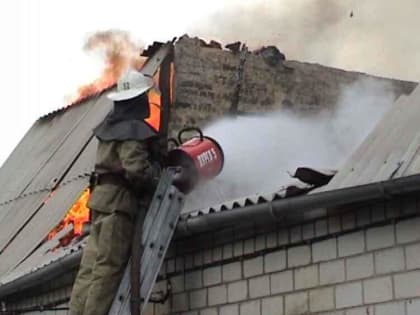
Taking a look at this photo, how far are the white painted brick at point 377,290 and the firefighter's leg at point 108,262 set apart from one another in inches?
74.8

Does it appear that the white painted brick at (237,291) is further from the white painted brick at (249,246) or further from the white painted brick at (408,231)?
the white painted brick at (408,231)

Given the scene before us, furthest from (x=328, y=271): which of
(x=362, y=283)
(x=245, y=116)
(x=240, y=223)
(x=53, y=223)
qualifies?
(x=245, y=116)

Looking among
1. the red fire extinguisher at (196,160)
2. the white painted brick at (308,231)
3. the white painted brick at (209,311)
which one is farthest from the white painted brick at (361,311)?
the red fire extinguisher at (196,160)

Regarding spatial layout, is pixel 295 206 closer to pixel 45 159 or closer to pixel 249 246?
pixel 249 246

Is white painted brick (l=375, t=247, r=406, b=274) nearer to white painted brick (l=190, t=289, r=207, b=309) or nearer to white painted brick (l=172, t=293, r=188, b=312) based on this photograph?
white painted brick (l=190, t=289, r=207, b=309)

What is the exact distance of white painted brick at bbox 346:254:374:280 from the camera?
6566 millimetres

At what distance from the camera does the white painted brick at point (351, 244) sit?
6.64 m

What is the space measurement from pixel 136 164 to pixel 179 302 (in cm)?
147

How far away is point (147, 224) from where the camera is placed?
7.59 m

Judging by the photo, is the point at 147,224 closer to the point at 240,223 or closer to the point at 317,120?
the point at 240,223

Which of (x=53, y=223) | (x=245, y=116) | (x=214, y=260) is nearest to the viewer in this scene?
(x=214, y=260)

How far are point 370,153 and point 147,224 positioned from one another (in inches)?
69.6

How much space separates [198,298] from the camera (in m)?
8.06

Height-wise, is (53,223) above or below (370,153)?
above
